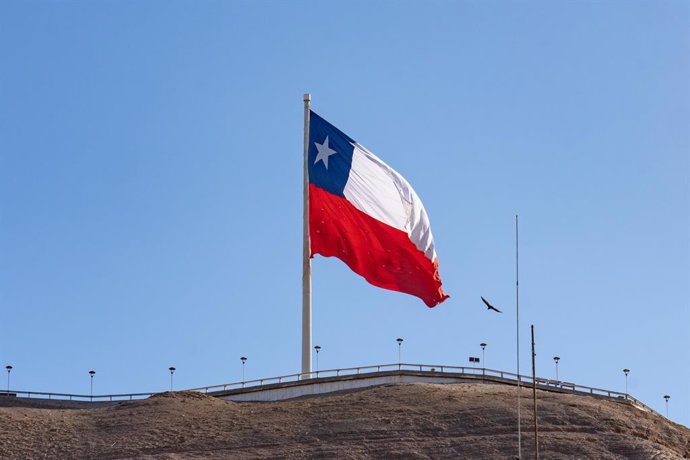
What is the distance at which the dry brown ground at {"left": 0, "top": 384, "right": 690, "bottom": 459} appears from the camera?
78062 millimetres

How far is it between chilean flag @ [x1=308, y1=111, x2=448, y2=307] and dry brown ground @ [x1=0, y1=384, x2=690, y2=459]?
5.48 metres

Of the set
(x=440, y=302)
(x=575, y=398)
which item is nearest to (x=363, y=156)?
(x=440, y=302)

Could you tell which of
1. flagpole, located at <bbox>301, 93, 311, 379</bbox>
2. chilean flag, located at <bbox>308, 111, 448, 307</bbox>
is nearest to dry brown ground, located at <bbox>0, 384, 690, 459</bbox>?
flagpole, located at <bbox>301, 93, 311, 379</bbox>

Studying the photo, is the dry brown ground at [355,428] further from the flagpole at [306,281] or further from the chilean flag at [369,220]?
the chilean flag at [369,220]

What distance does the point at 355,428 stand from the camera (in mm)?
80438

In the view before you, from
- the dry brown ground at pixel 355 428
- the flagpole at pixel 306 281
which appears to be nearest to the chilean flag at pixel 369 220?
the flagpole at pixel 306 281

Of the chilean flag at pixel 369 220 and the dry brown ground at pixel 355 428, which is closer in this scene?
the dry brown ground at pixel 355 428

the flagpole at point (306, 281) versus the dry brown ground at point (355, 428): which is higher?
the flagpole at point (306, 281)

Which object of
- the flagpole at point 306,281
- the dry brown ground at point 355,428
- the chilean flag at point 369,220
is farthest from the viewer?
the flagpole at point 306,281

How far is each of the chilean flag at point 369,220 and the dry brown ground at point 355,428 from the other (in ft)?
18.0

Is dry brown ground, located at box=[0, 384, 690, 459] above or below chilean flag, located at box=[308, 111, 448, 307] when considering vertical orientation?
below

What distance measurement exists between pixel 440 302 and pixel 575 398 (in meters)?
7.74

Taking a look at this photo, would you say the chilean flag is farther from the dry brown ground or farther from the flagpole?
the dry brown ground

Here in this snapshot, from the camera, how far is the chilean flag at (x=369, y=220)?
85.6 metres
